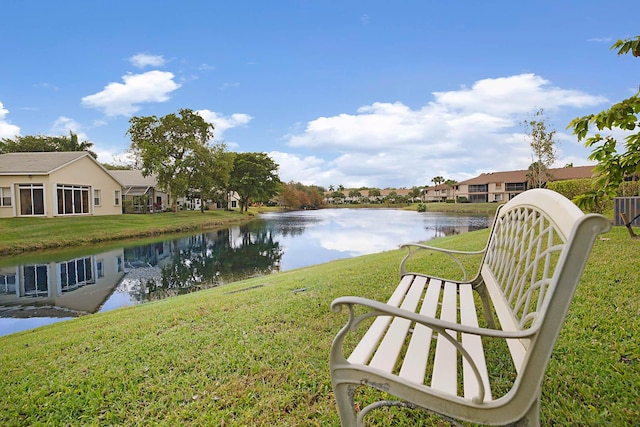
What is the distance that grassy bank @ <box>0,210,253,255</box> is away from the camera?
16.6 m

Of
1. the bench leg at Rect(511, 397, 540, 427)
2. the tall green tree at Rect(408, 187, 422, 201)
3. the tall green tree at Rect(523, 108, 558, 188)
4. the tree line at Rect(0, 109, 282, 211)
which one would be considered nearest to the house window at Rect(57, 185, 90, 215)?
the tree line at Rect(0, 109, 282, 211)

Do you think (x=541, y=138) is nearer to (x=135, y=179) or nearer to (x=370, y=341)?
(x=370, y=341)

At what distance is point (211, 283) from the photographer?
10.1 metres

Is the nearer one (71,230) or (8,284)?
(8,284)

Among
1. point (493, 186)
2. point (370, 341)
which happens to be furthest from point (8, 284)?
point (493, 186)

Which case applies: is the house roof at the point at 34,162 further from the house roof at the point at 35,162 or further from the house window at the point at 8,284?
the house window at the point at 8,284

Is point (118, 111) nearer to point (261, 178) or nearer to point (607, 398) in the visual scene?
point (261, 178)

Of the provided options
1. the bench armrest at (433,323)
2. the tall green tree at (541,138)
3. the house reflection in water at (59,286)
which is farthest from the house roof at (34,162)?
the tall green tree at (541,138)

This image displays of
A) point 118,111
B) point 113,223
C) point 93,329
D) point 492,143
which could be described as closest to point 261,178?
point 118,111

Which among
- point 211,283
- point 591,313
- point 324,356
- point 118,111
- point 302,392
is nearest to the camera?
point 302,392

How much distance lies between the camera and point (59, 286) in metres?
9.88

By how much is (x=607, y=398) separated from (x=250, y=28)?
1704cm

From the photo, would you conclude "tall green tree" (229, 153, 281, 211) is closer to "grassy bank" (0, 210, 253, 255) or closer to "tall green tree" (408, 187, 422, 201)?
"grassy bank" (0, 210, 253, 255)

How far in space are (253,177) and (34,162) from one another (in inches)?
981
